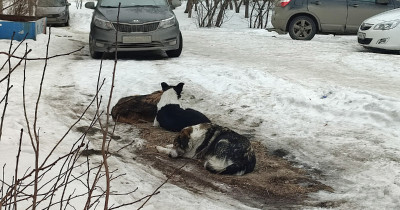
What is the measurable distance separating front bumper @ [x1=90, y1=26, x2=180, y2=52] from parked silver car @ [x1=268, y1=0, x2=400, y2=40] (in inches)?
203

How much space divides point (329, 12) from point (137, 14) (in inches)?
262

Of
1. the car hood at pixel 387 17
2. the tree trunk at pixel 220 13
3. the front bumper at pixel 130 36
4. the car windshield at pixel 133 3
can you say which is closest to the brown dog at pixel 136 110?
the front bumper at pixel 130 36

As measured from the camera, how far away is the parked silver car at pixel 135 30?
10.3 metres

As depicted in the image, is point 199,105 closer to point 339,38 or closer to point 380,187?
point 380,187

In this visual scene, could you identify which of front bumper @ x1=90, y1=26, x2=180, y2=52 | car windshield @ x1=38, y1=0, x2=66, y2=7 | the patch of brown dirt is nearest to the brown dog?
the patch of brown dirt

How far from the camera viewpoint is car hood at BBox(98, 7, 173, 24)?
10363mm

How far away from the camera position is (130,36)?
10.3m

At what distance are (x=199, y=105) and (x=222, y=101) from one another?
397 millimetres

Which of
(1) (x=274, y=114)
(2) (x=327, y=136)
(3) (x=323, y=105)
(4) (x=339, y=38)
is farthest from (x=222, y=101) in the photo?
(4) (x=339, y=38)

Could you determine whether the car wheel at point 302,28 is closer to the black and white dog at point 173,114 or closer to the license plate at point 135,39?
the license plate at point 135,39

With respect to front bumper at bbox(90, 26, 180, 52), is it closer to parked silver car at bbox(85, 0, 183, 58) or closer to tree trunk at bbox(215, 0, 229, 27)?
parked silver car at bbox(85, 0, 183, 58)

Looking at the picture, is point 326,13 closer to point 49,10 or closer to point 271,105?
point 271,105

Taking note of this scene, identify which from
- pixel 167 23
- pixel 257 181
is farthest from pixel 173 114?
pixel 167 23

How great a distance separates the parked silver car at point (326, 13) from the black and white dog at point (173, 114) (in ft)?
29.5
